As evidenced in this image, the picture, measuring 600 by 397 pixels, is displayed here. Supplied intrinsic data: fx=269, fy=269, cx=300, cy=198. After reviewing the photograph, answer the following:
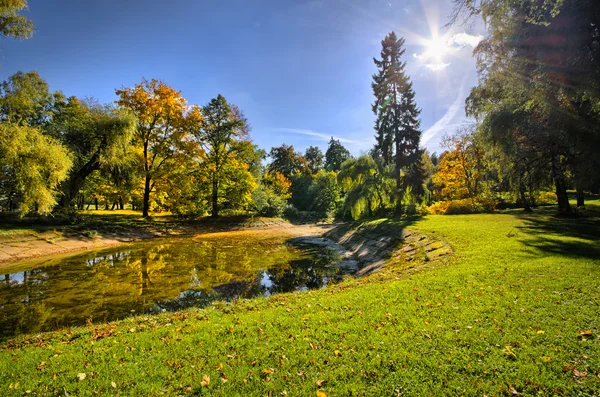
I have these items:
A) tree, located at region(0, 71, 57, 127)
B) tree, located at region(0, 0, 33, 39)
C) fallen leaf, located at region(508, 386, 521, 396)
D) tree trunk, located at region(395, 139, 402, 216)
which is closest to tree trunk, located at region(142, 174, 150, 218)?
tree, located at region(0, 71, 57, 127)

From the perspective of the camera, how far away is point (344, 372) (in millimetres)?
3734

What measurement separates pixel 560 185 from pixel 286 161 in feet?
170

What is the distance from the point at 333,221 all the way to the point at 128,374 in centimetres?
3801

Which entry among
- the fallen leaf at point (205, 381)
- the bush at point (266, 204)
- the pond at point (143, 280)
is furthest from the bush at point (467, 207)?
the fallen leaf at point (205, 381)

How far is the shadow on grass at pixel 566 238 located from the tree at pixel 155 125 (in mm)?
29269

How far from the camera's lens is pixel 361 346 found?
4355 millimetres

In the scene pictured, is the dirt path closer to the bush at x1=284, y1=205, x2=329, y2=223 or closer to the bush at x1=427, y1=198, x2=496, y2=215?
the bush at x1=284, y1=205, x2=329, y2=223

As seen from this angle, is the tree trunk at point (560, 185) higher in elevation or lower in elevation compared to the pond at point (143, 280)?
higher

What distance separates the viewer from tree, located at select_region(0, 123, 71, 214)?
43.4 feet

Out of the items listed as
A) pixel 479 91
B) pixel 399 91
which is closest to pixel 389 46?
pixel 399 91

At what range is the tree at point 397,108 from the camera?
25953mm

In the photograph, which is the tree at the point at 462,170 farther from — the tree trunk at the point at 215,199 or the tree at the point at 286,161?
the tree at the point at 286,161

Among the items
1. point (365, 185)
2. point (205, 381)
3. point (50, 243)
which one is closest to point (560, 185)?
point (365, 185)

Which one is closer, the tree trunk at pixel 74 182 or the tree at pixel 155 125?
the tree trunk at pixel 74 182
